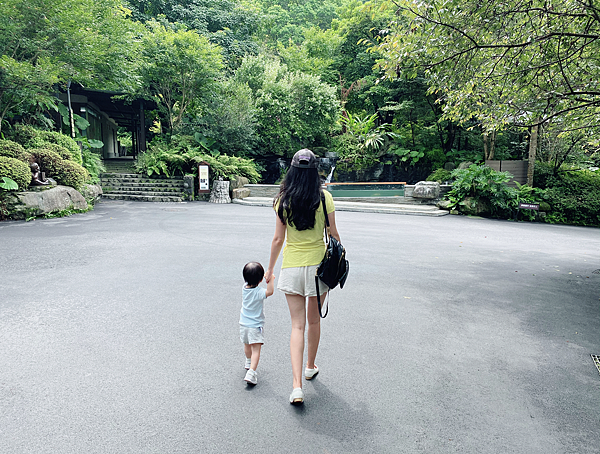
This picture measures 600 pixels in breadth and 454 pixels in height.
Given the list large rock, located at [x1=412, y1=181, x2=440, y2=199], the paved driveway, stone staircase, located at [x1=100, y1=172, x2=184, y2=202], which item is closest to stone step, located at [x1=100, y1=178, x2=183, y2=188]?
stone staircase, located at [x1=100, y1=172, x2=184, y2=202]

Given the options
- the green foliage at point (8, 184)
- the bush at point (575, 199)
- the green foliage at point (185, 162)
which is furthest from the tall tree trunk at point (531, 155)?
the green foliage at point (8, 184)

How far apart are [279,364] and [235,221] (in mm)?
8631

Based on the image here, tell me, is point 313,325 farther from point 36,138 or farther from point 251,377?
point 36,138

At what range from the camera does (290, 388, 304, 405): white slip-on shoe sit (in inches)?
106

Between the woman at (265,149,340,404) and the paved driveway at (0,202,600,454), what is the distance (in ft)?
1.80

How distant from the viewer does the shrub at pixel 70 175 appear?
13125 millimetres

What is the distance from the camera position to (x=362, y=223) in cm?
1213

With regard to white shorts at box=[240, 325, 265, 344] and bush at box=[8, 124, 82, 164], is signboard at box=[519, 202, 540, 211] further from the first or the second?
bush at box=[8, 124, 82, 164]

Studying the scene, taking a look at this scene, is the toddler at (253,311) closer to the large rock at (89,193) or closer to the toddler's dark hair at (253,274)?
the toddler's dark hair at (253,274)

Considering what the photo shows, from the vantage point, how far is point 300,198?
284 centimetres

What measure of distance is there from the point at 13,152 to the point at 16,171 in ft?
4.83

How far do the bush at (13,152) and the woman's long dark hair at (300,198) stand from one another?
12.6 metres

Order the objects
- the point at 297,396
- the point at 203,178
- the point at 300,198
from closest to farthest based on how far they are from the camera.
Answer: the point at 297,396 < the point at 300,198 < the point at 203,178

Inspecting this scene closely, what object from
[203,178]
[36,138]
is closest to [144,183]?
[203,178]
